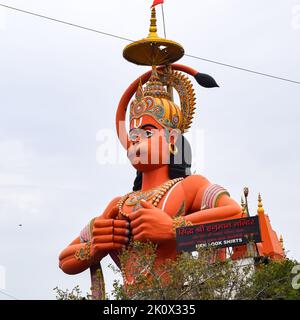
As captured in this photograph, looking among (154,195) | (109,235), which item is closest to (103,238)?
(109,235)

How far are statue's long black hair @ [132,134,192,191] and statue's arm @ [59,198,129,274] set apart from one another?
150cm

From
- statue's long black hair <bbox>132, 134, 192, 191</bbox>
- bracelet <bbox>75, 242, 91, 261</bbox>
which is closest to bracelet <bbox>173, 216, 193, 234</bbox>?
statue's long black hair <bbox>132, 134, 192, 191</bbox>

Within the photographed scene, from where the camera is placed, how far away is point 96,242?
16219 millimetres

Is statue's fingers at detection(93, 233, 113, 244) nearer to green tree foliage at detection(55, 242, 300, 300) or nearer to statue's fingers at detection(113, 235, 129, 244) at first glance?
statue's fingers at detection(113, 235, 129, 244)

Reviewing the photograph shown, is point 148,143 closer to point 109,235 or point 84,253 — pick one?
point 109,235

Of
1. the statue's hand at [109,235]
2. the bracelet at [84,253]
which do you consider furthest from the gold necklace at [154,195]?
the bracelet at [84,253]

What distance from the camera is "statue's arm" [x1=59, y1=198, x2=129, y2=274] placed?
1603 cm

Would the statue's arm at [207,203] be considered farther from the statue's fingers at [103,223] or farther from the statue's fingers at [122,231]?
the statue's fingers at [103,223]

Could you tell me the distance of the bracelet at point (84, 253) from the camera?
1681 cm

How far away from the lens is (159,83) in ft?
57.7

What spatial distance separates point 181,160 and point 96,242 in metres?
2.62

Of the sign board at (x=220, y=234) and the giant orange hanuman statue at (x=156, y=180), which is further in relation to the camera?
the giant orange hanuman statue at (x=156, y=180)
